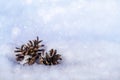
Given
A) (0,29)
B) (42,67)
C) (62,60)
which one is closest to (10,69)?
(42,67)

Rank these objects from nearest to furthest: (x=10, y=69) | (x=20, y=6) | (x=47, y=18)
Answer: (x=10, y=69) → (x=47, y=18) → (x=20, y=6)

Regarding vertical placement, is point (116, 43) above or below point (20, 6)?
below

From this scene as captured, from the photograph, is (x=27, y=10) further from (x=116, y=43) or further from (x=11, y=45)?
(x=116, y=43)

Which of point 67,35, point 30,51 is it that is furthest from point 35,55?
point 67,35

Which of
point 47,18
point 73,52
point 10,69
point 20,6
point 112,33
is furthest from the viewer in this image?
point 20,6

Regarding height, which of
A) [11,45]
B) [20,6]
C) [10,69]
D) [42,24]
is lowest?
[10,69]

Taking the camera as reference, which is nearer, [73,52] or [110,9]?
[73,52]
